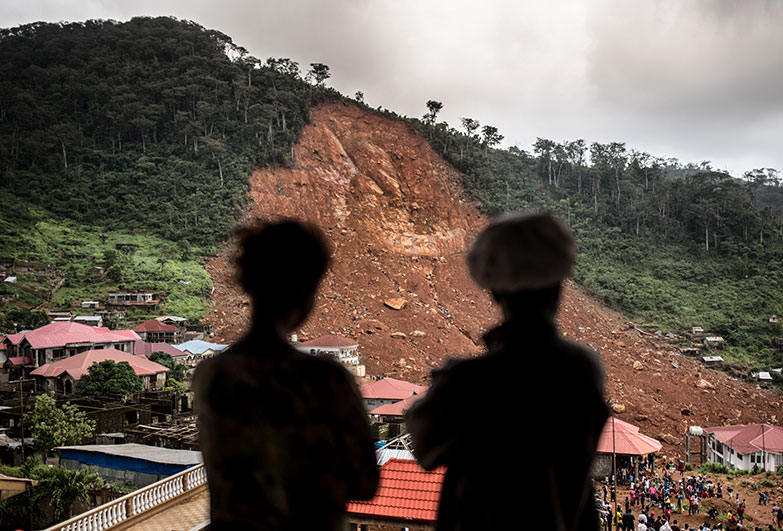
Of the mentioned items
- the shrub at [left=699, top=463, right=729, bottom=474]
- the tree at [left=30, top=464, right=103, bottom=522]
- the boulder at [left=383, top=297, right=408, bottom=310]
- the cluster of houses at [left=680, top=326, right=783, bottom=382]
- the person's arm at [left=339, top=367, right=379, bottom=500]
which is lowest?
the shrub at [left=699, top=463, right=729, bottom=474]

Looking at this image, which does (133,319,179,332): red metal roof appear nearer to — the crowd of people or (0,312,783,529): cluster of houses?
(0,312,783,529): cluster of houses

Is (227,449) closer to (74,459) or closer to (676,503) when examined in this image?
(74,459)

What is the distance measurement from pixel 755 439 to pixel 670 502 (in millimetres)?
6694

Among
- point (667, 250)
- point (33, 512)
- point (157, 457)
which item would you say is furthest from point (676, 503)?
point (667, 250)

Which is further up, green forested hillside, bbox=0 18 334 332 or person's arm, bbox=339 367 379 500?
green forested hillside, bbox=0 18 334 332

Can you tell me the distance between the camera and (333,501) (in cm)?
110

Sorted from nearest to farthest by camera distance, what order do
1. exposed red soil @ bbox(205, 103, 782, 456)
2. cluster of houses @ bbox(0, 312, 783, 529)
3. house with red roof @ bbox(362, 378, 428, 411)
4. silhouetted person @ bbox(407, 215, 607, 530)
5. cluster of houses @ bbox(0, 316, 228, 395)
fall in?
silhouetted person @ bbox(407, 215, 607, 530)
cluster of houses @ bbox(0, 312, 783, 529)
house with red roof @ bbox(362, 378, 428, 411)
cluster of houses @ bbox(0, 316, 228, 395)
exposed red soil @ bbox(205, 103, 782, 456)

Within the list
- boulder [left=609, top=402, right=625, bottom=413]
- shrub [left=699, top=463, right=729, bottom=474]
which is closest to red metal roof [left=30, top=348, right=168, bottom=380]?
boulder [left=609, top=402, right=625, bottom=413]

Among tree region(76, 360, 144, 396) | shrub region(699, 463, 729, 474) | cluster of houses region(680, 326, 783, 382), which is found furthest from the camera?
cluster of houses region(680, 326, 783, 382)

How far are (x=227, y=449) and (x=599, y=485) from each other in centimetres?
1544

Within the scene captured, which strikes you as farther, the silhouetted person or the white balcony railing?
the white balcony railing

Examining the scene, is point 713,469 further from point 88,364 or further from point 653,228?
point 653,228

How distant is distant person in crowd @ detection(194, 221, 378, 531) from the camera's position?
107 cm

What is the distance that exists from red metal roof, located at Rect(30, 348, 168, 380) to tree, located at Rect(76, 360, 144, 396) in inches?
24.8
